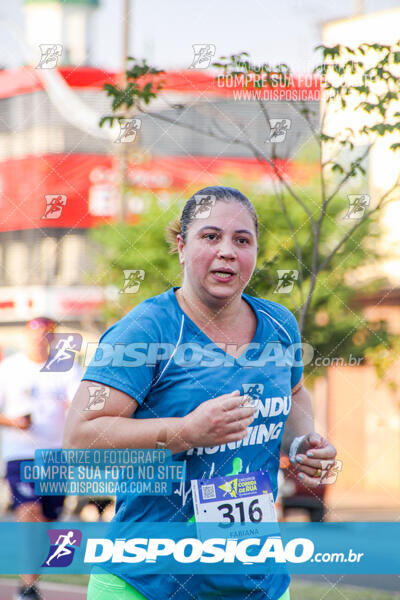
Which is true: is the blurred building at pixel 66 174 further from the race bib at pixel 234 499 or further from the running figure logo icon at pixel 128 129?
the race bib at pixel 234 499

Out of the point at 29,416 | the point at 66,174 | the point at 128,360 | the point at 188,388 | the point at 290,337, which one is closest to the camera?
the point at 128,360

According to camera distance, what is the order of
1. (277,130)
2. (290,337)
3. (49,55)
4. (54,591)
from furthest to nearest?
(54,591) < (277,130) < (49,55) < (290,337)

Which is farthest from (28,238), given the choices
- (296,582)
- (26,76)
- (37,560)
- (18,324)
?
(37,560)

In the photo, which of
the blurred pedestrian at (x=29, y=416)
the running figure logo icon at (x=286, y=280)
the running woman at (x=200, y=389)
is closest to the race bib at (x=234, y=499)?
the running woman at (x=200, y=389)

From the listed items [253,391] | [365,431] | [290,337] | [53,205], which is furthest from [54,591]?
[365,431]

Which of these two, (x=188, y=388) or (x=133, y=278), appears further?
(x=133, y=278)

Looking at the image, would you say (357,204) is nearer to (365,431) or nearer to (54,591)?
(54,591)

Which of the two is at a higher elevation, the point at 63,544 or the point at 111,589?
the point at 111,589

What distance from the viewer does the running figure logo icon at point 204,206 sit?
289cm

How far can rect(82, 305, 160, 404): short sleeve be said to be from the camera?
8.54ft

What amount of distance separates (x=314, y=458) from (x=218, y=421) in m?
0.52

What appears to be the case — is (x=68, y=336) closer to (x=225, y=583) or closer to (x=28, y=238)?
(x=225, y=583)

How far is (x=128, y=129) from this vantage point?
4188 millimetres

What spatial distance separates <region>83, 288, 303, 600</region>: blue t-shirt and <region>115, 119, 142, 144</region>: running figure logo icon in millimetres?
1521
